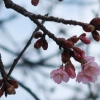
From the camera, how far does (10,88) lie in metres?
1.12

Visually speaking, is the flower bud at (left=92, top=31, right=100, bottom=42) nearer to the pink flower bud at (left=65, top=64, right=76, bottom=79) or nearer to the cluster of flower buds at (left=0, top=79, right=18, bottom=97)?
the pink flower bud at (left=65, top=64, right=76, bottom=79)

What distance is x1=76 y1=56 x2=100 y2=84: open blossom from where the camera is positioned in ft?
3.93

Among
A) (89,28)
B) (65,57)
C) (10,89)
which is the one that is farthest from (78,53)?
(10,89)

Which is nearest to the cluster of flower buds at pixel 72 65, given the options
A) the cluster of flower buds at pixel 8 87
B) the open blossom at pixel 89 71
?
the open blossom at pixel 89 71

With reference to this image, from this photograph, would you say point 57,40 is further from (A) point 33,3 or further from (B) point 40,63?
(B) point 40,63

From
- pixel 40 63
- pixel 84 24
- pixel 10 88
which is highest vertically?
pixel 40 63

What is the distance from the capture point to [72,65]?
1193 mm

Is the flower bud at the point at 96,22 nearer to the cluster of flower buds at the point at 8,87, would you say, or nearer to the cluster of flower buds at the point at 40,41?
the cluster of flower buds at the point at 40,41

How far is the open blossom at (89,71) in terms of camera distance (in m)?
1.20

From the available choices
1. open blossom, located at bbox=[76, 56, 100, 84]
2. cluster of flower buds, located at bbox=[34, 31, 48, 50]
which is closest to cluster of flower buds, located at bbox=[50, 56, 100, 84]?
open blossom, located at bbox=[76, 56, 100, 84]

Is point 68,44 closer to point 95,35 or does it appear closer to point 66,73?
point 95,35

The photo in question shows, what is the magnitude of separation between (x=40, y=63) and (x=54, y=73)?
3303mm

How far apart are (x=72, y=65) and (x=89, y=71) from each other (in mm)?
129

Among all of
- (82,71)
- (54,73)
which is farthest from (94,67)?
(54,73)
